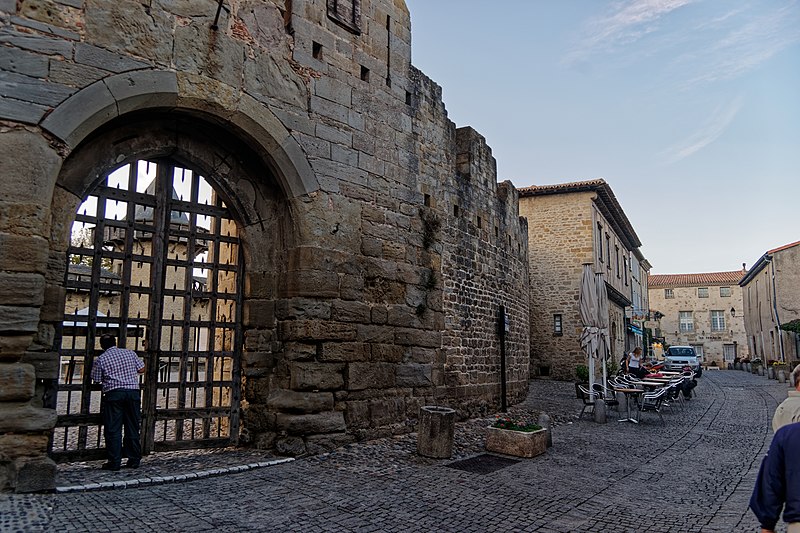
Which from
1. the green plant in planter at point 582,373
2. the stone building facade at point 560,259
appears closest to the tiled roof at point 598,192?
the stone building facade at point 560,259

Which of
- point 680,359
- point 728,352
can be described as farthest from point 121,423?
point 728,352

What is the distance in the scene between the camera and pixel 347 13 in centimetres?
767

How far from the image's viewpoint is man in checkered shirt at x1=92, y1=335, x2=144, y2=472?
5.43 metres

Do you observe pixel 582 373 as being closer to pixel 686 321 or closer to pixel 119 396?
pixel 119 396

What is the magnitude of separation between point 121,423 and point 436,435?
132 inches

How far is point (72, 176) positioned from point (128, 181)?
66 cm

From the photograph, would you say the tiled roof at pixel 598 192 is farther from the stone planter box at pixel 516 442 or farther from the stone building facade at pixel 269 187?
the stone planter box at pixel 516 442

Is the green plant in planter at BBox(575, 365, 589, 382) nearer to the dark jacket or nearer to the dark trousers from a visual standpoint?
the dark trousers

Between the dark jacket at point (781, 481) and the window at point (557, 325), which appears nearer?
the dark jacket at point (781, 481)

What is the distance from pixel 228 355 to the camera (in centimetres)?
680

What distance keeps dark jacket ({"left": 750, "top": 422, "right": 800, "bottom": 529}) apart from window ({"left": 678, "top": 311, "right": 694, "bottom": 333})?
5296 centimetres

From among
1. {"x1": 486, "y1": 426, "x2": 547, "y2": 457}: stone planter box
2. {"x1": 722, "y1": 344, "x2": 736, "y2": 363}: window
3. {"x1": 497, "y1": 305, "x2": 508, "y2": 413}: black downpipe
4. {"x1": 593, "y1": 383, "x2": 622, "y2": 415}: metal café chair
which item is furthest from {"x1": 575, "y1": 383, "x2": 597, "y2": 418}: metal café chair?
{"x1": 722, "y1": 344, "x2": 736, "y2": 363}: window

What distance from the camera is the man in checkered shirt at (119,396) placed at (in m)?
5.43

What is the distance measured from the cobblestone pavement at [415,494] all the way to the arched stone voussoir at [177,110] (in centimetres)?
311
